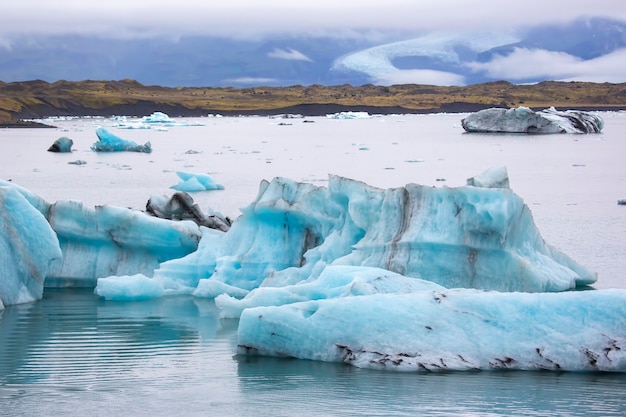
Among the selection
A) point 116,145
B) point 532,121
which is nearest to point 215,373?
point 116,145

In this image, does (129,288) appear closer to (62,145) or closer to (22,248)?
(22,248)

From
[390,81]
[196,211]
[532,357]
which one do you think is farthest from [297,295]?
[390,81]

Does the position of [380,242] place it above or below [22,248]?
above

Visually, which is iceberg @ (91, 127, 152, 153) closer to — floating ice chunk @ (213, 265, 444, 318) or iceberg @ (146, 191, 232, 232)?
iceberg @ (146, 191, 232, 232)

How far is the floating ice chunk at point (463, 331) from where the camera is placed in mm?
6723

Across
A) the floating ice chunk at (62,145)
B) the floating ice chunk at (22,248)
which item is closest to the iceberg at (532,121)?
the floating ice chunk at (62,145)

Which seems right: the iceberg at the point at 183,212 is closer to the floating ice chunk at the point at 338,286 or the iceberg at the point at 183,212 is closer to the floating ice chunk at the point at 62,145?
the floating ice chunk at the point at 338,286

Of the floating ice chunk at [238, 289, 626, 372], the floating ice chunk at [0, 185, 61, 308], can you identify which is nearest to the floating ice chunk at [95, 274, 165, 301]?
the floating ice chunk at [0, 185, 61, 308]

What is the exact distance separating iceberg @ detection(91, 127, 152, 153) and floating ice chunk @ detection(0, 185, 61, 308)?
24941 mm

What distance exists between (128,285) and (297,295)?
2460 millimetres

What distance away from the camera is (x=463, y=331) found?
6.83 meters

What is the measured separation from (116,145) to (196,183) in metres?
15.3

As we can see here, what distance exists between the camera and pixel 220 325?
869cm

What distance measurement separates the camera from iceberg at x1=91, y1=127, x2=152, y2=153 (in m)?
34.5
